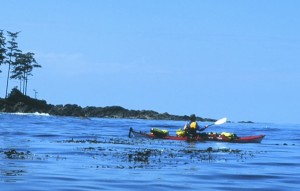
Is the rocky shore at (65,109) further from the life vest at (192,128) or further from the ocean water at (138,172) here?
the ocean water at (138,172)

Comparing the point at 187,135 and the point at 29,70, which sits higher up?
the point at 29,70

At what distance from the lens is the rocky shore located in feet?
349

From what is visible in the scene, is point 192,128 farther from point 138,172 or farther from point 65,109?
point 65,109

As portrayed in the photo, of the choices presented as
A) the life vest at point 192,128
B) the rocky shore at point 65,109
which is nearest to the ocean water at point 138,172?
the life vest at point 192,128

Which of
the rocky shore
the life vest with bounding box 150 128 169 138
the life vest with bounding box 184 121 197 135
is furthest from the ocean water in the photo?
the rocky shore

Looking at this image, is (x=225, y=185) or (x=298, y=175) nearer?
(x=225, y=185)

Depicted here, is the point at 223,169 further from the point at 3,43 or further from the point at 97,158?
the point at 3,43

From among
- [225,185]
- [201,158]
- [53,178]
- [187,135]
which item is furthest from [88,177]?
[187,135]

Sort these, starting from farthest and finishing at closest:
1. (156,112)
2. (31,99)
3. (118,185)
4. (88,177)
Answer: (156,112), (31,99), (88,177), (118,185)

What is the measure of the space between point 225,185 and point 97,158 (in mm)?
8702

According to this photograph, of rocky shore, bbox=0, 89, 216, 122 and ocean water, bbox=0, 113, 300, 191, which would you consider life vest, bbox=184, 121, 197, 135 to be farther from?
rocky shore, bbox=0, 89, 216, 122

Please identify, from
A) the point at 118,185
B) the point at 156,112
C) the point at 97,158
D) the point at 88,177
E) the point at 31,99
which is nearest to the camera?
the point at 118,185

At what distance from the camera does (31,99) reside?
11106 centimetres

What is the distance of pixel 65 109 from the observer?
392 ft
